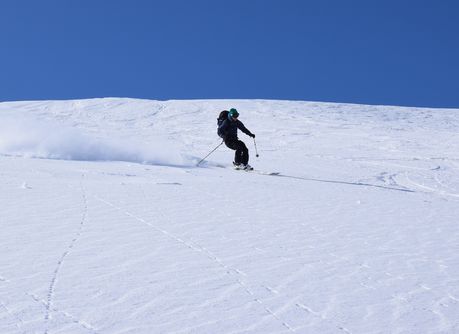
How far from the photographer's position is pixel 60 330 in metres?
3.51

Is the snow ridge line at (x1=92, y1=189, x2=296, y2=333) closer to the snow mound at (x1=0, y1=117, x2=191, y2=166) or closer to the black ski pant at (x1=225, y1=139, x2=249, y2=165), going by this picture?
the snow mound at (x1=0, y1=117, x2=191, y2=166)

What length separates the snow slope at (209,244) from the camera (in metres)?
3.95

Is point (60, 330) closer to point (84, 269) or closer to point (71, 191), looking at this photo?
point (84, 269)

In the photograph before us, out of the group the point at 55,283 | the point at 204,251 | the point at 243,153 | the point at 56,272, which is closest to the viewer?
the point at 55,283

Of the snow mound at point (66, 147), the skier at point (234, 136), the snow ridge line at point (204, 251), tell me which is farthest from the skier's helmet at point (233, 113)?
the snow ridge line at point (204, 251)

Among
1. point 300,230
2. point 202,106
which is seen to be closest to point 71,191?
point 300,230

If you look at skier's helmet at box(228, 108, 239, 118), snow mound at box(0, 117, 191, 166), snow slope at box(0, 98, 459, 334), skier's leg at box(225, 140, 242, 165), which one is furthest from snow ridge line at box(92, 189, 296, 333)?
skier's leg at box(225, 140, 242, 165)

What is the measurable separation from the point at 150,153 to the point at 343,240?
10246mm

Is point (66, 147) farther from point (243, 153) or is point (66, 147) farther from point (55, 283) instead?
point (55, 283)

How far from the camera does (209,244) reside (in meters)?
6.05

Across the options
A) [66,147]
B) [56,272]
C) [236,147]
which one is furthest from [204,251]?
[66,147]

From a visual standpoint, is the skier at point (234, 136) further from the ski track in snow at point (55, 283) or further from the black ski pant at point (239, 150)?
the ski track in snow at point (55, 283)

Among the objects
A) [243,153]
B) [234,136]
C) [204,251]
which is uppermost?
[234,136]

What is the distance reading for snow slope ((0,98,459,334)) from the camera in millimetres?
3953
